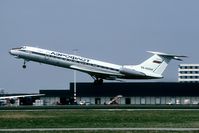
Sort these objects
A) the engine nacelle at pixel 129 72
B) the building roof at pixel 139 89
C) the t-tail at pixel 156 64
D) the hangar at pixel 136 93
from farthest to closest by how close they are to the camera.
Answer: the building roof at pixel 139 89
the hangar at pixel 136 93
the t-tail at pixel 156 64
the engine nacelle at pixel 129 72

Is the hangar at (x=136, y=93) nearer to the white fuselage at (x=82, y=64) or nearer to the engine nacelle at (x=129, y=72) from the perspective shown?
the white fuselage at (x=82, y=64)

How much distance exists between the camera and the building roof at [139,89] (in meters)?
146

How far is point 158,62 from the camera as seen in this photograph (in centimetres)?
11400

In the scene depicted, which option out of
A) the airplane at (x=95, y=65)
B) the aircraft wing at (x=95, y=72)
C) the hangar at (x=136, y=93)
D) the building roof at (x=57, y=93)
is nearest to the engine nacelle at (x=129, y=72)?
the airplane at (x=95, y=65)

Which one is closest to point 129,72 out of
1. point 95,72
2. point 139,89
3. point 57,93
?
point 95,72

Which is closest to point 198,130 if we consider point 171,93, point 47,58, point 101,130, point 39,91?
point 101,130

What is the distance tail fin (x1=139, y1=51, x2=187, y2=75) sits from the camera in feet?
371

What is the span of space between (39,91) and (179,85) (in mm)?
34084


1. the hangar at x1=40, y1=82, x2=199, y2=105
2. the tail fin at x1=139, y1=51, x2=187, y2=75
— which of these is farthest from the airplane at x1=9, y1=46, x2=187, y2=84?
the hangar at x1=40, y1=82, x2=199, y2=105

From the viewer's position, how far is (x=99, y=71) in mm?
109750

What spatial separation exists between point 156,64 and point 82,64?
12749 millimetres

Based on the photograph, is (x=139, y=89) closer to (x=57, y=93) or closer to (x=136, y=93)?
(x=136, y=93)

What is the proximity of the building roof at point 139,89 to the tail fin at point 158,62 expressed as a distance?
31899 mm

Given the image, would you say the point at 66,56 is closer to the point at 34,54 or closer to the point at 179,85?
the point at 34,54
